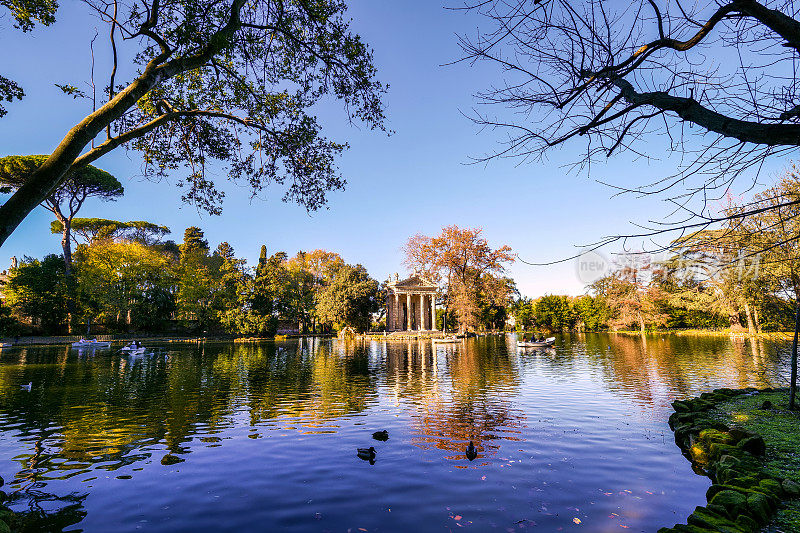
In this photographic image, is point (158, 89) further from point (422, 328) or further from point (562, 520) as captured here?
point (422, 328)

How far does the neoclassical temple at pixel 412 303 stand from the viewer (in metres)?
57.6

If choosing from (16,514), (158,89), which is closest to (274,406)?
(16,514)

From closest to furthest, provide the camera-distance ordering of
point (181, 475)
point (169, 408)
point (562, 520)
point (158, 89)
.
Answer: point (562, 520), point (181, 475), point (158, 89), point (169, 408)

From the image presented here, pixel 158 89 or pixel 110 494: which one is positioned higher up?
pixel 158 89

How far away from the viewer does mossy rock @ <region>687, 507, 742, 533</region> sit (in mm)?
4805

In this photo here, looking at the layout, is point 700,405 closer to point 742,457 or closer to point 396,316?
point 742,457

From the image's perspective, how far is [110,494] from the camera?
6676 mm

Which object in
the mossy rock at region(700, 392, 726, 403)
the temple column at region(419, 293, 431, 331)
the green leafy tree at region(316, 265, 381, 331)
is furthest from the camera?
the temple column at region(419, 293, 431, 331)

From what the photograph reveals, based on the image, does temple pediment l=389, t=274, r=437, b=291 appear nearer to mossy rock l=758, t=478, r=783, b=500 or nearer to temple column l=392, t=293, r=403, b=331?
temple column l=392, t=293, r=403, b=331

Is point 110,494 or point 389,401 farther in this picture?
point 389,401

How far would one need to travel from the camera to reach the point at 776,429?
890 cm

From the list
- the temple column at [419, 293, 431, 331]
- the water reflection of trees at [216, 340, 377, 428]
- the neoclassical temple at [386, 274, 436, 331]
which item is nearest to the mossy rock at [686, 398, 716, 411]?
the water reflection of trees at [216, 340, 377, 428]

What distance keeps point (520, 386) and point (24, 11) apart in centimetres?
1845

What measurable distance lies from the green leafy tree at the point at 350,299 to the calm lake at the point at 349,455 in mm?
37782
